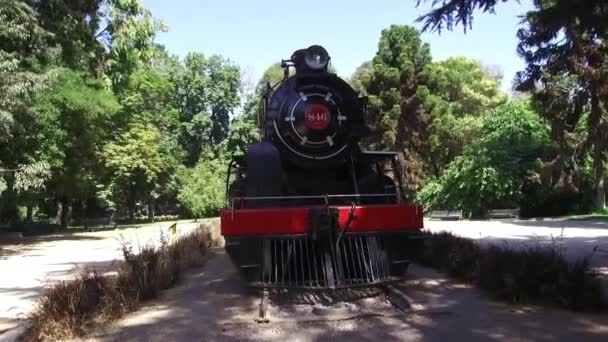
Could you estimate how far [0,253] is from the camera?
19984 mm

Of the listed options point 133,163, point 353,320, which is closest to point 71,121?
point 133,163

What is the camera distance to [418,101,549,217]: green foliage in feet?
115

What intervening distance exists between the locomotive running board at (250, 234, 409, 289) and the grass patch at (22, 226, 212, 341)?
185cm

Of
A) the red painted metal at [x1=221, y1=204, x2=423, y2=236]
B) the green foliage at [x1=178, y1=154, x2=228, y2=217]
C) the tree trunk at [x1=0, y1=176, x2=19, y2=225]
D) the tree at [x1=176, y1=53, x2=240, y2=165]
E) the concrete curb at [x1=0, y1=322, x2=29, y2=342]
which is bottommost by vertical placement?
the concrete curb at [x1=0, y1=322, x2=29, y2=342]

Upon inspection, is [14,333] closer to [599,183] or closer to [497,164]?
[497,164]

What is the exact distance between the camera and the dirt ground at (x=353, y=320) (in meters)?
6.19

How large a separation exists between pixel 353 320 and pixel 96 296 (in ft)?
11.0

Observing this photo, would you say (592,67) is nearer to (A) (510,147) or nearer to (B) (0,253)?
(A) (510,147)

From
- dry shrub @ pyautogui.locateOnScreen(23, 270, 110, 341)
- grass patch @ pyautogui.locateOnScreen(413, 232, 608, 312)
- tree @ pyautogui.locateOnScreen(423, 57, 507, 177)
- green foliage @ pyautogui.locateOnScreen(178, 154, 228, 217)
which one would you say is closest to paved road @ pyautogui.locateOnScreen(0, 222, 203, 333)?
dry shrub @ pyautogui.locateOnScreen(23, 270, 110, 341)

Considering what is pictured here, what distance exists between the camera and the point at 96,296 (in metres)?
7.66

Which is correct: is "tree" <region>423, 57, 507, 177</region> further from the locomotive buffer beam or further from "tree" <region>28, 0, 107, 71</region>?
the locomotive buffer beam

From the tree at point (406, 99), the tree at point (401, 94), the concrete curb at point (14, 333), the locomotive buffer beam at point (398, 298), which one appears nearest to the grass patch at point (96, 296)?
the concrete curb at point (14, 333)

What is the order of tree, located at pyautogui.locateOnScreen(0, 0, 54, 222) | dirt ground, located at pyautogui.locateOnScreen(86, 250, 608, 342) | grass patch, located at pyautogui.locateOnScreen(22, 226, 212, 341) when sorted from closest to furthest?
dirt ground, located at pyautogui.locateOnScreen(86, 250, 608, 342) < grass patch, located at pyautogui.locateOnScreen(22, 226, 212, 341) < tree, located at pyautogui.locateOnScreen(0, 0, 54, 222)

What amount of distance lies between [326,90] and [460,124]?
1540 inches
